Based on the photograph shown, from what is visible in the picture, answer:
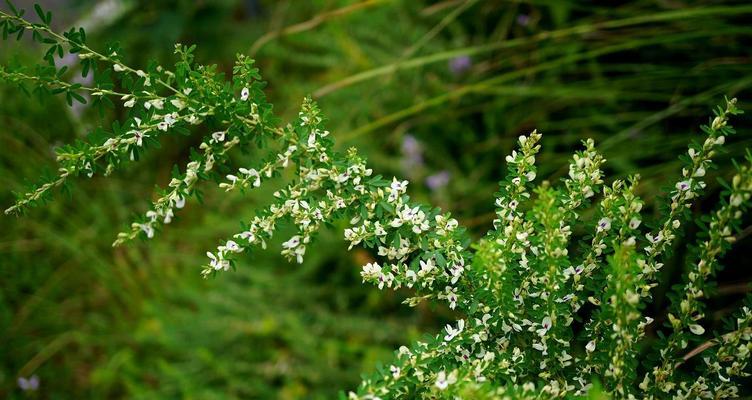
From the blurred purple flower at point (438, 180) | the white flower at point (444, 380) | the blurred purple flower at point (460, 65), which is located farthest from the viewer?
the blurred purple flower at point (460, 65)

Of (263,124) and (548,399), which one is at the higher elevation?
(263,124)

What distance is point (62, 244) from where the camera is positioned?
248 cm

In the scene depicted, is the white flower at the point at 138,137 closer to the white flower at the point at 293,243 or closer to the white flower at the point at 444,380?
the white flower at the point at 293,243

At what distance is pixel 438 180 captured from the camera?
7.22ft

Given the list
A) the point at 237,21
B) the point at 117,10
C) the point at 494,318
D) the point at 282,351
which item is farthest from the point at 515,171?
the point at 237,21

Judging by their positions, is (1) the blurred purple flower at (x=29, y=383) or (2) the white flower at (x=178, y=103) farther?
(1) the blurred purple flower at (x=29, y=383)

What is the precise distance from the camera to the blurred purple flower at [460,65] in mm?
2362

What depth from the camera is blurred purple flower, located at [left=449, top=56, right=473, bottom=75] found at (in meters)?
2.36

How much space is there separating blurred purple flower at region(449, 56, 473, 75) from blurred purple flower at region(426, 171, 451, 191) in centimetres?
38

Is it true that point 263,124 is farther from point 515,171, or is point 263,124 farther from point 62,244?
point 62,244

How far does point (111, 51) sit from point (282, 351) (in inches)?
54.2

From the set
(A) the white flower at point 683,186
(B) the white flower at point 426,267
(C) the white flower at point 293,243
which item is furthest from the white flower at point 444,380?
(A) the white flower at point 683,186

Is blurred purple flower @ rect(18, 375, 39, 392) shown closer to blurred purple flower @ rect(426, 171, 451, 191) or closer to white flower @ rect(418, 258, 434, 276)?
blurred purple flower @ rect(426, 171, 451, 191)

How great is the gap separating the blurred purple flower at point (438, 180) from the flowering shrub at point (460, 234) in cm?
124
